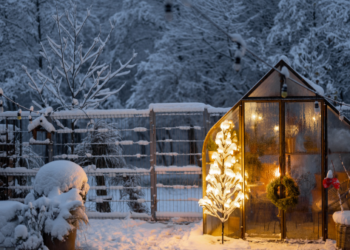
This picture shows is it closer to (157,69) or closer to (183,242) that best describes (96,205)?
(183,242)

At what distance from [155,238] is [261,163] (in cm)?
219

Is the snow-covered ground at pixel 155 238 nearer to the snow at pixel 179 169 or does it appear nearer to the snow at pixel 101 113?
the snow at pixel 179 169

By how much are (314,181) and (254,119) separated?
1.36 m

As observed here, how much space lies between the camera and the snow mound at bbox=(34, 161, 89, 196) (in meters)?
4.98

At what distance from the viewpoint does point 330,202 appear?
5457 mm

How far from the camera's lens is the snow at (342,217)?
4.89 m

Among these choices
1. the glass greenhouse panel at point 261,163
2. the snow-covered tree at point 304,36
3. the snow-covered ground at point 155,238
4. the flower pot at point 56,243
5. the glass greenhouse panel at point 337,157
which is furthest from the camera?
the snow-covered tree at point 304,36

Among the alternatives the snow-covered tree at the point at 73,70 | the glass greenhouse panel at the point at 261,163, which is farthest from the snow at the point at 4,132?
the glass greenhouse panel at the point at 261,163

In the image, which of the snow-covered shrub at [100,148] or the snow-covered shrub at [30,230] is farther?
the snow-covered shrub at [100,148]

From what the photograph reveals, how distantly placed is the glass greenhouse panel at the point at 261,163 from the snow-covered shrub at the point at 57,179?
269 centimetres

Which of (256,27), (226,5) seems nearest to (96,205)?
(226,5)

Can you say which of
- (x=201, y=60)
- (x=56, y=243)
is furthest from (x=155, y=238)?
(x=201, y=60)

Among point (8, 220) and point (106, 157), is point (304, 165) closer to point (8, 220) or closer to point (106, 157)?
point (106, 157)

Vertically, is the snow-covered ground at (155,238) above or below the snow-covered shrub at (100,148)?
below
